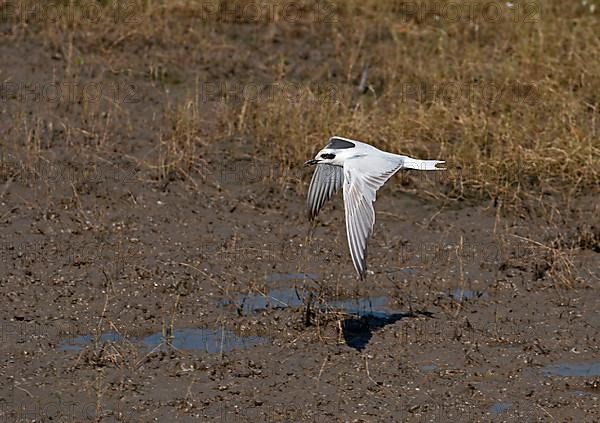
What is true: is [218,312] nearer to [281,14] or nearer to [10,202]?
[10,202]

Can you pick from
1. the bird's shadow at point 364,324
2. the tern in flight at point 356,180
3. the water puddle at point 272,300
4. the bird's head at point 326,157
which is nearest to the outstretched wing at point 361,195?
the tern in flight at point 356,180

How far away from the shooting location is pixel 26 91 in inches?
376

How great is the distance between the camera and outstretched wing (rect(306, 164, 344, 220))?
7211 mm

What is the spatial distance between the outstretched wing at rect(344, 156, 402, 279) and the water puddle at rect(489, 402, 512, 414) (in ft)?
2.87

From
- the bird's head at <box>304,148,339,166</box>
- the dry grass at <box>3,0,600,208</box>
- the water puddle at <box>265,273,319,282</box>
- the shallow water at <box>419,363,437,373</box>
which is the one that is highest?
the bird's head at <box>304,148,339,166</box>

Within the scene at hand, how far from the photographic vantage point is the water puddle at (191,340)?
6.34 m

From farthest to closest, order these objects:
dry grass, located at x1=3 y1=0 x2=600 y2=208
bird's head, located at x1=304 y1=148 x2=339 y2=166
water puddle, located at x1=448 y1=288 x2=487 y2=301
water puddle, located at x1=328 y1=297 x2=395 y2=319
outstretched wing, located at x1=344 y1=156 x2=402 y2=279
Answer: dry grass, located at x1=3 y1=0 x2=600 y2=208, water puddle, located at x1=448 y1=288 x2=487 y2=301, bird's head, located at x1=304 y1=148 x2=339 y2=166, water puddle, located at x1=328 y1=297 x2=395 y2=319, outstretched wing, located at x1=344 y1=156 x2=402 y2=279

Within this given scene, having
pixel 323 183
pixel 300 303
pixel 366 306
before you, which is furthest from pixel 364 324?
pixel 323 183

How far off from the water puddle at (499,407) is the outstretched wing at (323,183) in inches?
73.1

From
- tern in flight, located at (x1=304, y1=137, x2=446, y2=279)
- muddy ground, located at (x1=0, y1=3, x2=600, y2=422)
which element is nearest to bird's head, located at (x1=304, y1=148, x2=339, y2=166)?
tern in flight, located at (x1=304, y1=137, x2=446, y2=279)

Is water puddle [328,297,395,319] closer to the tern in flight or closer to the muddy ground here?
the muddy ground

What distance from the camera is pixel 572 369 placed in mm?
6234

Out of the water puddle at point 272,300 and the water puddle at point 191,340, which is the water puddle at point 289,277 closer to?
the water puddle at point 272,300

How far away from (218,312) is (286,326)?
16.7 inches
